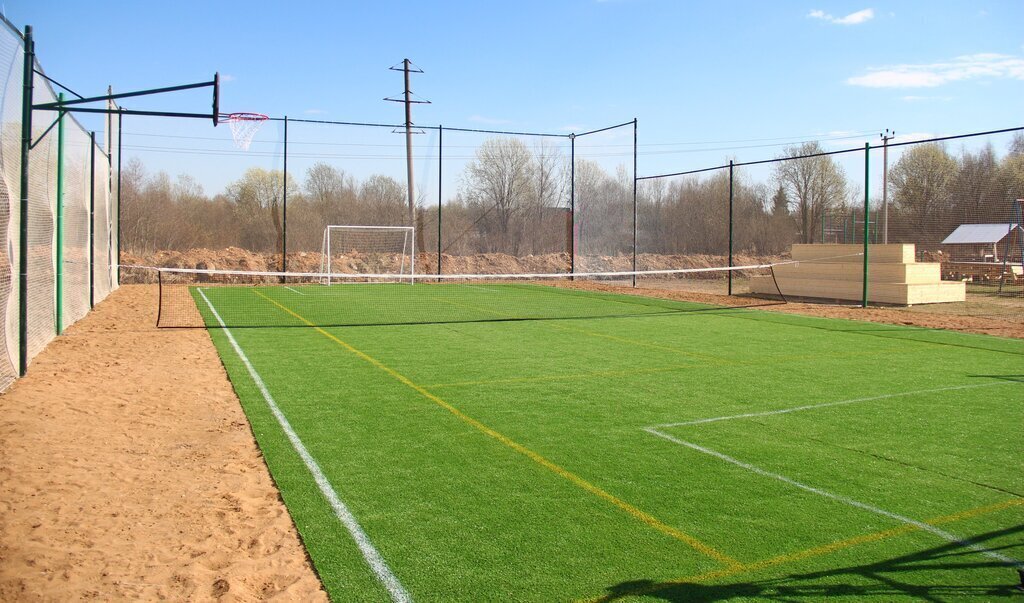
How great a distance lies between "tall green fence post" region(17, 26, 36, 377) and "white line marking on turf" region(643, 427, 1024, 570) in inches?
283

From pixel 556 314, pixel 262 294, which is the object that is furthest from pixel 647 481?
pixel 262 294

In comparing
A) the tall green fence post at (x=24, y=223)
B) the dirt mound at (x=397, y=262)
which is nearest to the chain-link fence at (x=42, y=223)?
the tall green fence post at (x=24, y=223)

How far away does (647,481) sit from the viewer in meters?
5.23

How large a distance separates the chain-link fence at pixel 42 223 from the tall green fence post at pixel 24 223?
0.5 inches

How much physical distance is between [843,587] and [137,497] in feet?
13.9

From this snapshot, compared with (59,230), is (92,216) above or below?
above

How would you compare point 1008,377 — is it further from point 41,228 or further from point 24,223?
point 41,228

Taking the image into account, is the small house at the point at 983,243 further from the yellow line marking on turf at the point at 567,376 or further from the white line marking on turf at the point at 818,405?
the yellow line marking on turf at the point at 567,376

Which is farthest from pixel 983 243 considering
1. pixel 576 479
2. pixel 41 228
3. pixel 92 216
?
pixel 92 216

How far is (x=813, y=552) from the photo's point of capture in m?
4.04

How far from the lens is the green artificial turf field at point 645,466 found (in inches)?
150

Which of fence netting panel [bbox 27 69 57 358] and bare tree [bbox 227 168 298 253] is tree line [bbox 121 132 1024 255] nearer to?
bare tree [bbox 227 168 298 253]

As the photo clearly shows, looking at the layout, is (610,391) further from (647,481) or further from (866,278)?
(866,278)

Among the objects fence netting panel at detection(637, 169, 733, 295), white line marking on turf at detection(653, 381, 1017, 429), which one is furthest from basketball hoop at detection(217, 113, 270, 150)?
fence netting panel at detection(637, 169, 733, 295)
